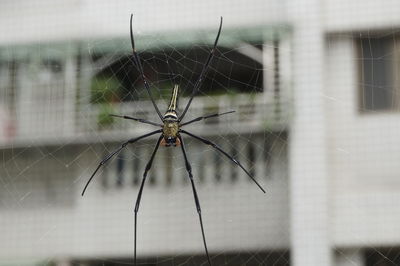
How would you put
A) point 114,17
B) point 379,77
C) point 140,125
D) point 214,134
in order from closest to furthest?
point 214,134 → point 379,77 → point 140,125 → point 114,17

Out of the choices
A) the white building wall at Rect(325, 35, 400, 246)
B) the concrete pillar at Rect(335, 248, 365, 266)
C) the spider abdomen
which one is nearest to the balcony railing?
the white building wall at Rect(325, 35, 400, 246)

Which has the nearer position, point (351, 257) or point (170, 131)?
point (170, 131)

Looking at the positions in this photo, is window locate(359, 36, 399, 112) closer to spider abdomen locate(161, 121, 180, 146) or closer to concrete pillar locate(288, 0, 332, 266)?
concrete pillar locate(288, 0, 332, 266)

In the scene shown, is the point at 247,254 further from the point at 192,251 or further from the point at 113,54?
the point at 113,54

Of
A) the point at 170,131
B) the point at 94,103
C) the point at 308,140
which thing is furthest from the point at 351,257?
the point at 170,131

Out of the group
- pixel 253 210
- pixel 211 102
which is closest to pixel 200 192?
pixel 253 210

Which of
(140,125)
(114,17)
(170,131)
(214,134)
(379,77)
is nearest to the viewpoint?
(170,131)

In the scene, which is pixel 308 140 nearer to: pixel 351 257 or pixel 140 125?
pixel 351 257

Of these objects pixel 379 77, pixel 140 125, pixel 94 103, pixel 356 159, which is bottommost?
pixel 356 159

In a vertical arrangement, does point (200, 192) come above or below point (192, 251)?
above
